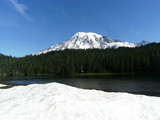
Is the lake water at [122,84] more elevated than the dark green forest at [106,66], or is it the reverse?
the dark green forest at [106,66]

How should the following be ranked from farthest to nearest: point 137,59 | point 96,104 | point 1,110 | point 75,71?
point 75,71 < point 137,59 < point 96,104 < point 1,110

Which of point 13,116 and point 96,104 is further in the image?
point 96,104

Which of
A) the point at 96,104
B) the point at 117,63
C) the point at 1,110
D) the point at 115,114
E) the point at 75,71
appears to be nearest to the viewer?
the point at 115,114

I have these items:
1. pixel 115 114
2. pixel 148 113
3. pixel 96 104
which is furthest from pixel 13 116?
pixel 148 113

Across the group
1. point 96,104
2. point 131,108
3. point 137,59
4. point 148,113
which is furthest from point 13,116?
point 137,59

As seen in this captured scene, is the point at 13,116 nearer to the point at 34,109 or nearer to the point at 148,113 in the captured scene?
the point at 34,109

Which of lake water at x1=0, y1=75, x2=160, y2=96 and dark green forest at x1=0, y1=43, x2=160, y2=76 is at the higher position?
dark green forest at x1=0, y1=43, x2=160, y2=76

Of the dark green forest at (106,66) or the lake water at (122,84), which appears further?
the dark green forest at (106,66)

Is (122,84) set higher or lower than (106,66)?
lower

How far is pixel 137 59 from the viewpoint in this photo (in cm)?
11644

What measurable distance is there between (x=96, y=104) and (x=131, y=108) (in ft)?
10.2

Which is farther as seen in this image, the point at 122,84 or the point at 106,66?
the point at 106,66

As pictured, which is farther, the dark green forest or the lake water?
the dark green forest

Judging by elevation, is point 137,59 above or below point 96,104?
above
